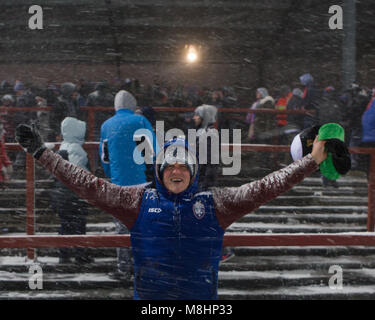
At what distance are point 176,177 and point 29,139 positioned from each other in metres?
0.62

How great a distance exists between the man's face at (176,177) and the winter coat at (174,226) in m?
0.03

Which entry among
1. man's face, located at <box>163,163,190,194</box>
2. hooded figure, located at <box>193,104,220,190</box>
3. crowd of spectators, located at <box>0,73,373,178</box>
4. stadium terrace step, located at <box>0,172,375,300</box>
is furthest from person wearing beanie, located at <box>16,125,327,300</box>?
crowd of spectators, located at <box>0,73,373,178</box>

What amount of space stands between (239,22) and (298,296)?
394 inches

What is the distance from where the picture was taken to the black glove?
1993 millimetres

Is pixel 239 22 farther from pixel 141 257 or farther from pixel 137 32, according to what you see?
pixel 141 257

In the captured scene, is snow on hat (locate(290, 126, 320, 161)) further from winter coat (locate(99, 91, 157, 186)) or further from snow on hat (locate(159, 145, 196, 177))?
winter coat (locate(99, 91, 157, 186))

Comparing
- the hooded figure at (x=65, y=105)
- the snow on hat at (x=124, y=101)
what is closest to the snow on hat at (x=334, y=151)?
the snow on hat at (x=124, y=101)

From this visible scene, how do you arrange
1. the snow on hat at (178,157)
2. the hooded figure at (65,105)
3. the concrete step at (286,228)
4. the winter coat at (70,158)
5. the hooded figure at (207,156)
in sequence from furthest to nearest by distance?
1. the hooded figure at (65,105)
2. the concrete step at (286,228)
3. the hooded figure at (207,156)
4. the winter coat at (70,158)
5. the snow on hat at (178,157)

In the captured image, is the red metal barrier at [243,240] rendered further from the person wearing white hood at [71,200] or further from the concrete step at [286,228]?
the concrete step at [286,228]

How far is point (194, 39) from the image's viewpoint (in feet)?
46.2

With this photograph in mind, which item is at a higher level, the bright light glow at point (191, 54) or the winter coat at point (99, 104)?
the bright light glow at point (191, 54)

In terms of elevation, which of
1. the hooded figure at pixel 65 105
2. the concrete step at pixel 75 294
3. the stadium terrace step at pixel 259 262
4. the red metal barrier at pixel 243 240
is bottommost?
the concrete step at pixel 75 294

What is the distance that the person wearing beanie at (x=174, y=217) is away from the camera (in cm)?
211

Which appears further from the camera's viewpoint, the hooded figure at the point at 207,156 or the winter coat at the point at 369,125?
the winter coat at the point at 369,125
